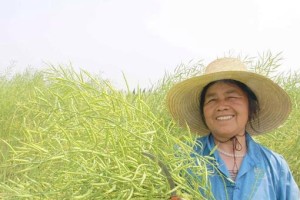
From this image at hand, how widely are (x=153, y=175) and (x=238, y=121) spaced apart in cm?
57

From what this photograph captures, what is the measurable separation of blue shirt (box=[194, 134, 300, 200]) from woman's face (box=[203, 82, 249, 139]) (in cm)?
8

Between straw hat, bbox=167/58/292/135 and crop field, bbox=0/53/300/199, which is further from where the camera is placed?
straw hat, bbox=167/58/292/135

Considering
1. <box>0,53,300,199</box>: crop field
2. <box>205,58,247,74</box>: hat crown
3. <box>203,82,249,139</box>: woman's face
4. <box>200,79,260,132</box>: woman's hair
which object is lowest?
<box>0,53,300,199</box>: crop field

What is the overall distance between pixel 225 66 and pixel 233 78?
50 millimetres

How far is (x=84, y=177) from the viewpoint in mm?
1139

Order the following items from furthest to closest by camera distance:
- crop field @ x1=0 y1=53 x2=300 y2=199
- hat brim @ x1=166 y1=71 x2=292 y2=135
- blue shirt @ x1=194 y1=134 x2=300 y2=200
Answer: hat brim @ x1=166 y1=71 x2=292 y2=135
blue shirt @ x1=194 y1=134 x2=300 y2=200
crop field @ x1=0 y1=53 x2=300 y2=199

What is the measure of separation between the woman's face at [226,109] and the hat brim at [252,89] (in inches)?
1.6

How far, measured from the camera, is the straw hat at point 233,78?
168 centimetres

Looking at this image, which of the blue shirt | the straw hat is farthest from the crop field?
the straw hat

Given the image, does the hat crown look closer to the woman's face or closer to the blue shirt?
the woman's face

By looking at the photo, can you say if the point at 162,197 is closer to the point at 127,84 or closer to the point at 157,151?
the point at 157,151

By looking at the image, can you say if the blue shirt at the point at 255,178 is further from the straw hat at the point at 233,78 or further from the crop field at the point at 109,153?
the crop field at the point at 109,153

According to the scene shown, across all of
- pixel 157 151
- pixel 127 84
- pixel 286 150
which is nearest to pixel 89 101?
pixel 127 84

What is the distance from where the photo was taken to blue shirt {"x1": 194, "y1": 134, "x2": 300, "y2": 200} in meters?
1.58
